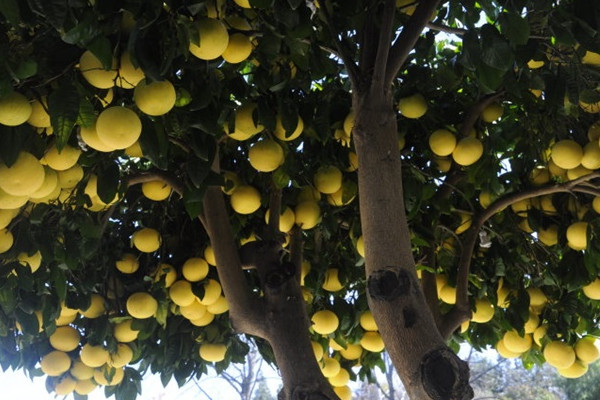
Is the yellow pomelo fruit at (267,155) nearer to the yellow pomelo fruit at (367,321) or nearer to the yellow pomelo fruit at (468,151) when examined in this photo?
the yellow pomelo fruit at (468,151)

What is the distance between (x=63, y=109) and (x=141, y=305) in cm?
107

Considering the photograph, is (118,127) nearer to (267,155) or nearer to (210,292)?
(267,155)

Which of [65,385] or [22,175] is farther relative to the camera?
[65,385]

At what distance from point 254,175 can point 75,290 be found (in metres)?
0.67

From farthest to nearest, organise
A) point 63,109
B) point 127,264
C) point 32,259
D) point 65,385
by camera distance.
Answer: point 65,385, point 127,264, point 32,259, point 63,109

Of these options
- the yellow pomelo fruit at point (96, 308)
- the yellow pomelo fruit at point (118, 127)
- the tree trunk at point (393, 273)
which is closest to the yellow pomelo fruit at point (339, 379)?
the yellow pomelo fruit at point (96, 308)

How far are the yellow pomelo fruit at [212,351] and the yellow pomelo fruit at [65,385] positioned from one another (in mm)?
458

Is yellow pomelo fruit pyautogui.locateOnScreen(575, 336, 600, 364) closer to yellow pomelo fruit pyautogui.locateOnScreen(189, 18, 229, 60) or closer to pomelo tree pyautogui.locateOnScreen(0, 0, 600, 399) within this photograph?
pomelo tree pyautogui.locateOnScreen(0, 0, 600, 399)

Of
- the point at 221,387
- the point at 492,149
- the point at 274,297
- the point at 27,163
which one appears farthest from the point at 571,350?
the point at 221,387

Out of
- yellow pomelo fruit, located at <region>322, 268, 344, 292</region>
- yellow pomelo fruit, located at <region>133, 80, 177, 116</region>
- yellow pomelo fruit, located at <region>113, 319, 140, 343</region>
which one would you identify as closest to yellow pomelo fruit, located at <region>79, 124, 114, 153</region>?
yellow pomelo fruit, located at <region>133, 80, 177, 116</region>

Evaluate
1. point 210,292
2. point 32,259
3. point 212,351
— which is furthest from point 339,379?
point 32,259

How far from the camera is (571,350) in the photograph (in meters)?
2.48

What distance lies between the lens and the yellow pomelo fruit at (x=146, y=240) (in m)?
2.21

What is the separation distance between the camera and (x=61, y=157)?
1.56 metres
